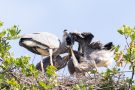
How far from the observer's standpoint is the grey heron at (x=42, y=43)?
10.2 meters

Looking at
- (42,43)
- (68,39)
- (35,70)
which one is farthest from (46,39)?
(35,70)

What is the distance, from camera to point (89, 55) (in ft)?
35.3

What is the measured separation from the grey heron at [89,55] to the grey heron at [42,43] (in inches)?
12.4

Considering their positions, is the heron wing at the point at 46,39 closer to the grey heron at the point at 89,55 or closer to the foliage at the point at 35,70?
the grey heron at the point at 89,55

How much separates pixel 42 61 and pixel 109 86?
252 cm

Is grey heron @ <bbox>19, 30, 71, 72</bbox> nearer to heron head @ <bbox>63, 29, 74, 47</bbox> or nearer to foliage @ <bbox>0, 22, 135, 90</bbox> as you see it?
heron head @ <bbox>63, 29, 74, 47</bbox>

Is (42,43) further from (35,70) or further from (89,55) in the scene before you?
(35,70)

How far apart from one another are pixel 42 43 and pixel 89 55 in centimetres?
90

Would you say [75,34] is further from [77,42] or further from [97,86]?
[97,86]

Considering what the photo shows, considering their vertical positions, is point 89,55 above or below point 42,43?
below

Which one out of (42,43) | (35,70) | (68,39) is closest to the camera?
(35,70)

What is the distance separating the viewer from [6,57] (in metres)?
7.47

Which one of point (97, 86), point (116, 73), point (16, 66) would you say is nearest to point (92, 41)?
point (97, 86)

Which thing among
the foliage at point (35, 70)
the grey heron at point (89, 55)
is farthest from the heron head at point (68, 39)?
the foliage at point (35, 70)
